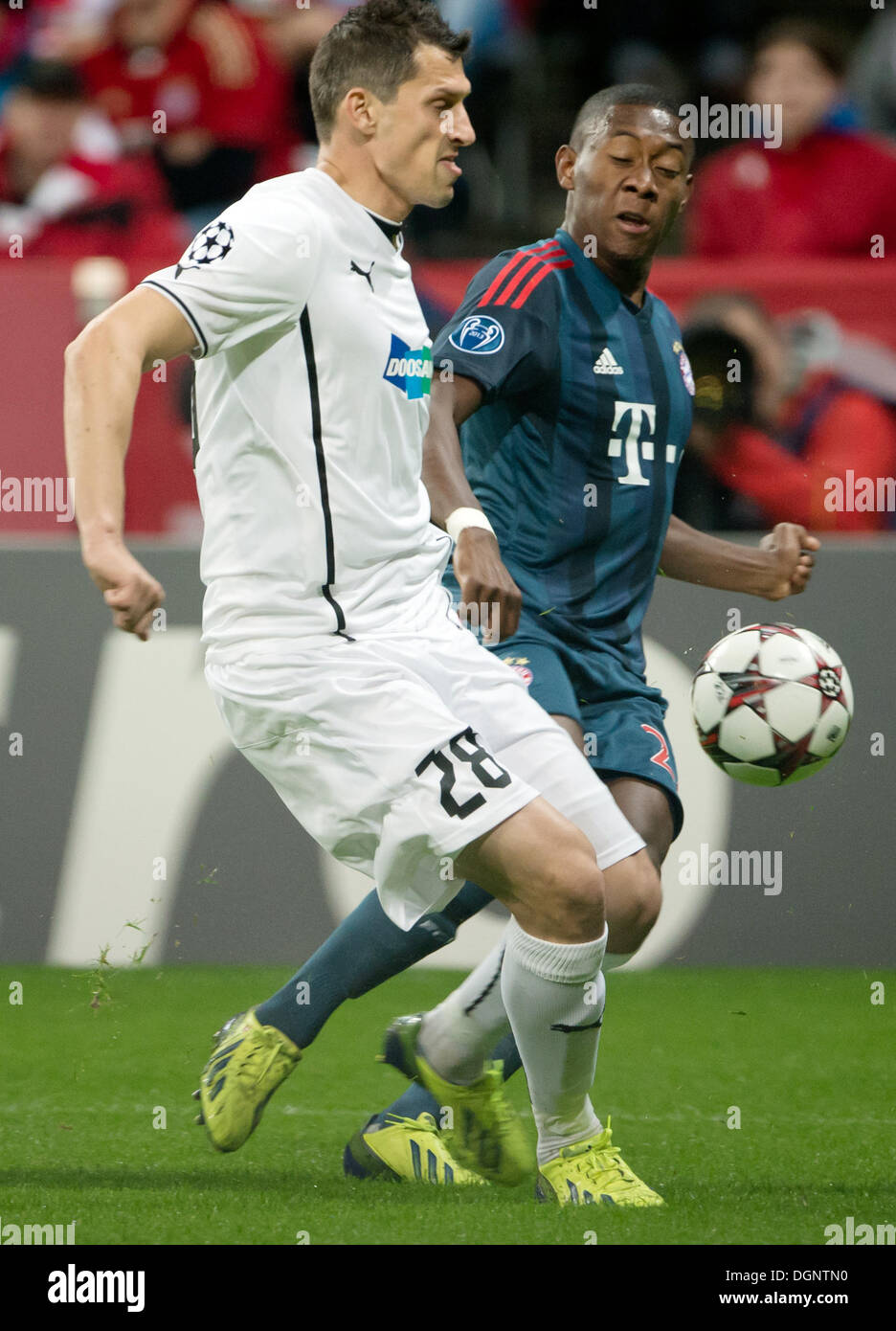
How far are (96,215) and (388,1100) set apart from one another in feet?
16.0

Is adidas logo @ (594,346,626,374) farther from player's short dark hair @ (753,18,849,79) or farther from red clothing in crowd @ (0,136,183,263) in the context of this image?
player's short dark hair @ (753,18,849,79)

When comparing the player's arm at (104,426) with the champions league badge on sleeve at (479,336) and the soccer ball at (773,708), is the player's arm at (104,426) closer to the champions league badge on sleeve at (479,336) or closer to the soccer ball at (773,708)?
the champions league badge on sleeve at (479,336)

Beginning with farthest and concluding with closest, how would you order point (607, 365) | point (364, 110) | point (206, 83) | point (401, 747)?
point (206, 83) → point (607, 365) → point (364, 110) → point (401, 747)

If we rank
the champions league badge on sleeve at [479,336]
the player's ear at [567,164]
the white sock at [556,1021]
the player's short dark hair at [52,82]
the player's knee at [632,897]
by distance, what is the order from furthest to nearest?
the player's short dark hair at [52,82] < the player's ear at [567,164] < the champions league badge on sleeve at [479,336] < the player's knee at [632,897] < the white sock at [556,1021]

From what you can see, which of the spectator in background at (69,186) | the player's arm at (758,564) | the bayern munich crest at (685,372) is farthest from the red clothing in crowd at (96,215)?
the player's arm at (758,564)

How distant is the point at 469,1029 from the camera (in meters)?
3.75

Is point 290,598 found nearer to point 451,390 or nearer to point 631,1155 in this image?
point 451,390

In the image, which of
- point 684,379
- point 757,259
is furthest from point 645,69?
point 684,379

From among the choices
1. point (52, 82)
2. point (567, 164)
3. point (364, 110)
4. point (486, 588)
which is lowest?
point (486, 588)

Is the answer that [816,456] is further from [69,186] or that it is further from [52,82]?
[52,82]

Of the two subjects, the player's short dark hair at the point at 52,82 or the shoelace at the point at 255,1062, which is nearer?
the shoelace at the point at 255,1062

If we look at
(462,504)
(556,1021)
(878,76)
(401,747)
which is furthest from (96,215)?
(556,1021)

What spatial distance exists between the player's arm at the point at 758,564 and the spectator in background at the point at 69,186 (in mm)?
4124

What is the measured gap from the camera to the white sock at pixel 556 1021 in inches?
127
